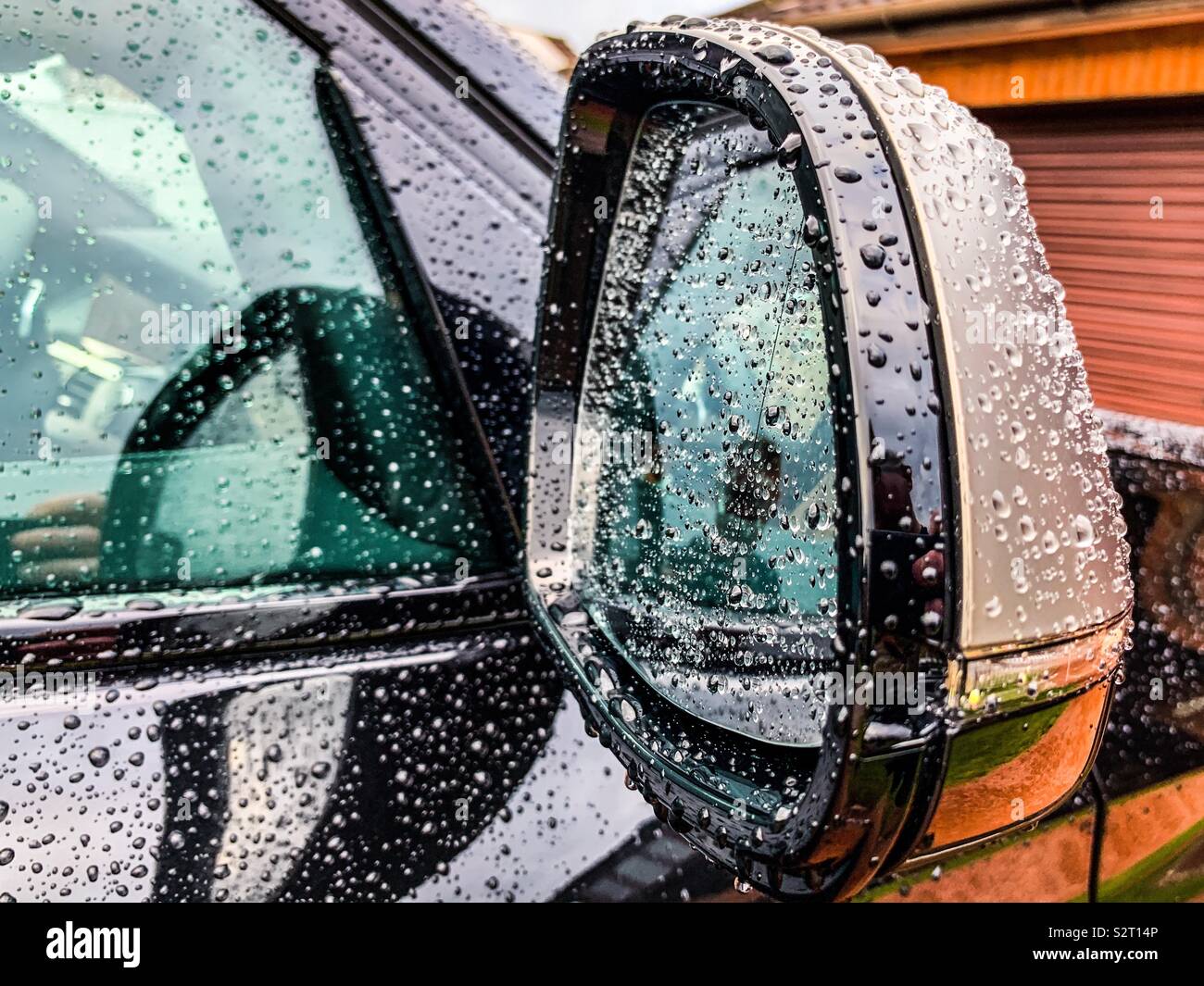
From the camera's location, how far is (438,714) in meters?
1.31

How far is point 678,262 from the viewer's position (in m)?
1.26

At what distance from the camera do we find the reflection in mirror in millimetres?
1022

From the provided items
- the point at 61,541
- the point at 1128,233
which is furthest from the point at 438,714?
the point at 1128,233

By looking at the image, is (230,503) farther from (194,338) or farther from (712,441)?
(712,441)

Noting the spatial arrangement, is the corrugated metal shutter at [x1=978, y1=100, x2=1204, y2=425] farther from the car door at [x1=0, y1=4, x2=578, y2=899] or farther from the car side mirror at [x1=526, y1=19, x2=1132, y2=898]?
the car door at [x1=0, y1=4, x2=578, y2=899]

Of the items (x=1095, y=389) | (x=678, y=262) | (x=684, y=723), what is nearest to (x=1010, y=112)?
(x=1095, y=389)

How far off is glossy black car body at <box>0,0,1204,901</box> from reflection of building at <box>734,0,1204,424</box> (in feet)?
10.6

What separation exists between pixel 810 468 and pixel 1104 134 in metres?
4.98

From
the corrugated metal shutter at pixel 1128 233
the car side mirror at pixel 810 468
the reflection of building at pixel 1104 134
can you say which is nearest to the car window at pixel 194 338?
the car side mirror at pixel 810 468

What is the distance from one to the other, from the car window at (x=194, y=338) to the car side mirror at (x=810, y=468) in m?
0.24

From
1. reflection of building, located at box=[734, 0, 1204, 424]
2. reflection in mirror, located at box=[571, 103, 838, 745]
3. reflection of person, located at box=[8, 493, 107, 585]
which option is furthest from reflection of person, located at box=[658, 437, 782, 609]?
reflection of building, located at box=[734, 0, 1204, 424]

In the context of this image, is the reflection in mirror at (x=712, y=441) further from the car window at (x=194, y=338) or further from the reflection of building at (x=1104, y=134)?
the reflection of building at (x=1104, y=134)

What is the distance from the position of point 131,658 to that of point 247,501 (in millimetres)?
258
